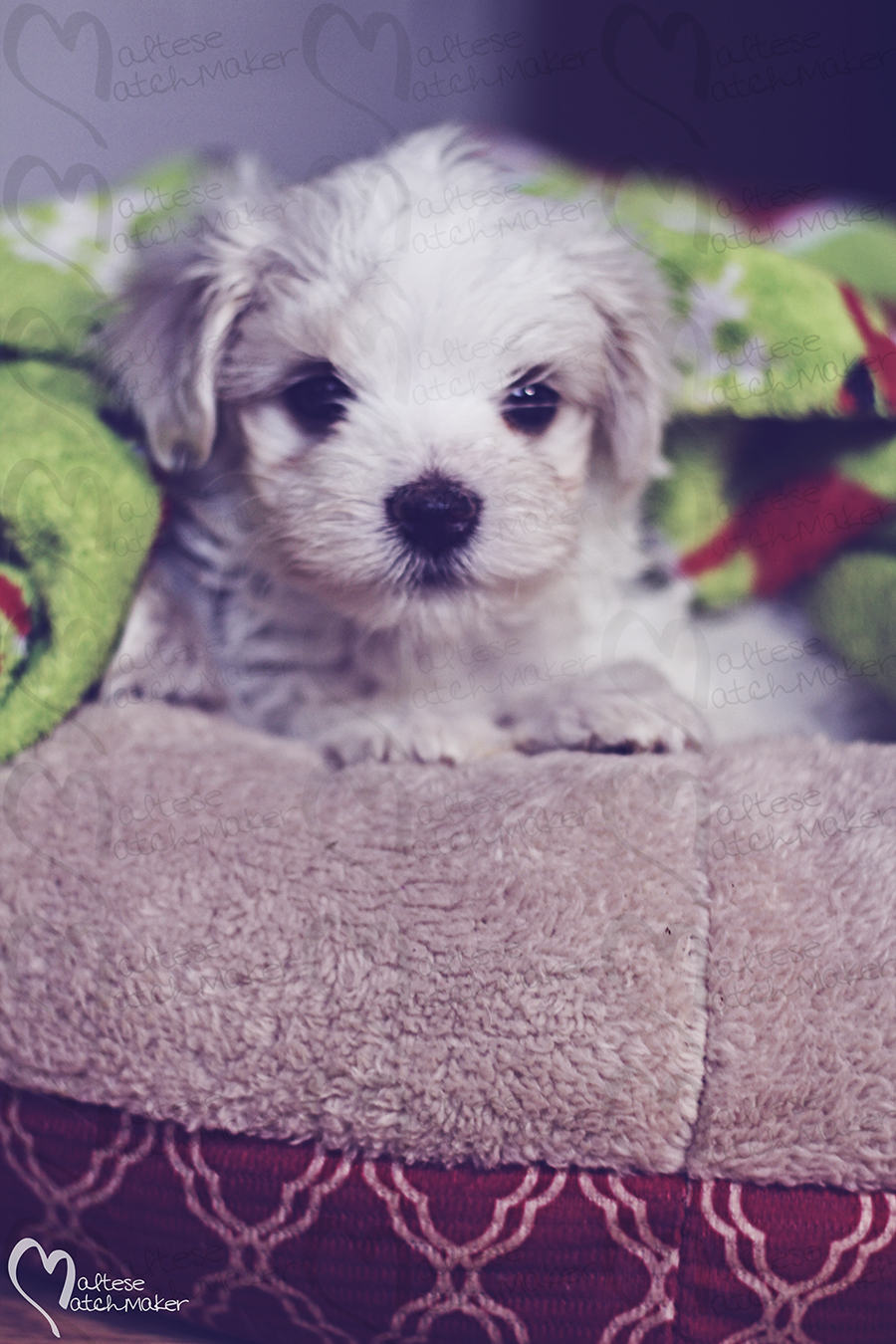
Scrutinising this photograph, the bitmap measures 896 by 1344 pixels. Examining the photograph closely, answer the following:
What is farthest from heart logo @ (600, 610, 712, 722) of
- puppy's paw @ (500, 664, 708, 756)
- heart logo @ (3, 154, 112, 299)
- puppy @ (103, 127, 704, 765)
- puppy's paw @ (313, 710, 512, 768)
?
heart logo @ (3, 154, 112, 299)

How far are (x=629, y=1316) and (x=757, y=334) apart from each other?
1.39 metres

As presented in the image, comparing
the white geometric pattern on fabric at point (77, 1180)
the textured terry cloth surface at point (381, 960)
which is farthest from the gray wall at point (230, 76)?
the white geometric pattern on fabric at point (77, 1180)

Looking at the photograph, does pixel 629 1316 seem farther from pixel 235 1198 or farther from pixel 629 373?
pixel 629 373

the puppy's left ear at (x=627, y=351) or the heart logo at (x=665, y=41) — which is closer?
the puppy's left ear at (x=627, y=351)

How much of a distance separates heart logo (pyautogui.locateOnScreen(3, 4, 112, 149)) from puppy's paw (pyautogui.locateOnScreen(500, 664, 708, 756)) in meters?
1.13

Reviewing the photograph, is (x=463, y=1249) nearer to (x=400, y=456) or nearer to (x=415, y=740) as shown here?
(x=415, y=740)

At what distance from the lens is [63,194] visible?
70.9 inches

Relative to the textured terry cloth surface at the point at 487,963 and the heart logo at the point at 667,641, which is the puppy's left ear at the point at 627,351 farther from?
the textured terry cloth surface at the point at 487,963

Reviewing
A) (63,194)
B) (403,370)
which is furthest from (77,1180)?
(63,194)

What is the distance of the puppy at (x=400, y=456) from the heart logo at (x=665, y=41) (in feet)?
2.24

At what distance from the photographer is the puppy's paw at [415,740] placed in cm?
140

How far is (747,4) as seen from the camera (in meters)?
2.15

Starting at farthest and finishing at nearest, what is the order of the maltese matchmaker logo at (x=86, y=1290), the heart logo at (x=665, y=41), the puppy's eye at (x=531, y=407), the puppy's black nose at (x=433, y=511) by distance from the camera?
the heart logo at (x=665, y=41) → the puppy's eye at (x=531, y=407) → the puppy's black nose at (x=433, y=511) → the maltese matchmaker logo at (x=86, y=1290)

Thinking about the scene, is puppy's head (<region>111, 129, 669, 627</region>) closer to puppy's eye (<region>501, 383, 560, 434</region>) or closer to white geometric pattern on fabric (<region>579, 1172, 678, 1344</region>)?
puppy's eye (<region>501, 383, 560, 434</region>)
